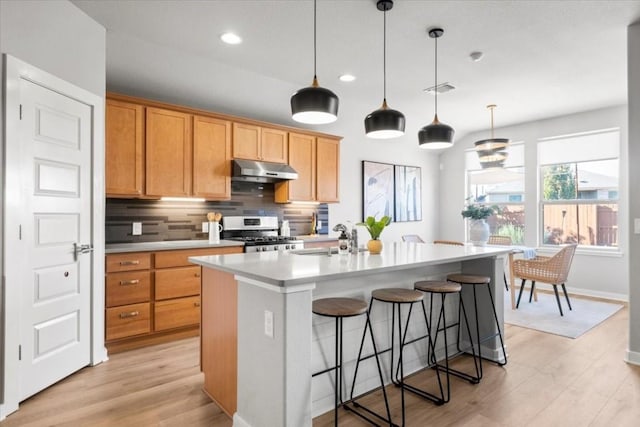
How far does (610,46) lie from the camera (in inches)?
136

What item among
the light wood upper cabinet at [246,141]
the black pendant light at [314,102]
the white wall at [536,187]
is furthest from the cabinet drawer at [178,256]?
the white wall at [536,187]

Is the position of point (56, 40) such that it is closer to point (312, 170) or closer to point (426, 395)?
point (312, 170)

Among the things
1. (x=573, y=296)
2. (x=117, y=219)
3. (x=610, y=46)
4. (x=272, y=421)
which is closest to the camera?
(x=272, y=421)

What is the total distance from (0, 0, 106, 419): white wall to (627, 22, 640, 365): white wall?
432cm

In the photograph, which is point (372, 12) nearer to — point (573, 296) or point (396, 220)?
point (396, 220)

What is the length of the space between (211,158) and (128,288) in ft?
5.22

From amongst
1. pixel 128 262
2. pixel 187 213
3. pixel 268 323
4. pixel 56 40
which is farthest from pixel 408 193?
pixel 56 40

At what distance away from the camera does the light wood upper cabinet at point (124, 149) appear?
3.46 metres

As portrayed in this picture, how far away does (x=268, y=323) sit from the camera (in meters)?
1.86

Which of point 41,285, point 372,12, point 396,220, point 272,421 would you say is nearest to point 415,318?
point 272,421

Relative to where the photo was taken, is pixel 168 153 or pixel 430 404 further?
pixel 168 153

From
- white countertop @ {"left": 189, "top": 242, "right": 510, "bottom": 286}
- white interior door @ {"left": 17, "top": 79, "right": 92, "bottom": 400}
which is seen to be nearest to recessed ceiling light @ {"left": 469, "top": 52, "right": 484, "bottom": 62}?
white countertop @ {"left": 189, "top": 242, "right": 510, "bottom": 286}

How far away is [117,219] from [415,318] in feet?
10.00

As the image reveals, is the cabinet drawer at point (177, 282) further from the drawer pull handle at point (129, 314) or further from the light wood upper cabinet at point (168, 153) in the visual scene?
the light wood upper cabinet at point (168, 153)
